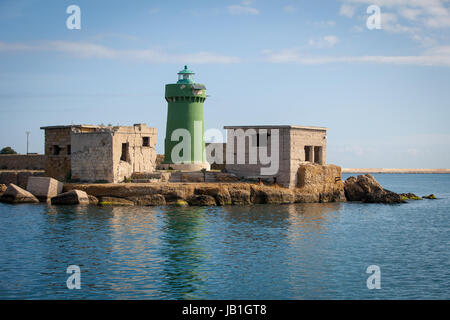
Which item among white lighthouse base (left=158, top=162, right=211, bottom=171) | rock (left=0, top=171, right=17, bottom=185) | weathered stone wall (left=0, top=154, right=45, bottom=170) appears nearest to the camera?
white lighthouse base (left=158, top=162, right=211, bottom=171)

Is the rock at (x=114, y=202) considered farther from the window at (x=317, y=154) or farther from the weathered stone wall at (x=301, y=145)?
the window at (x=317, y=154)

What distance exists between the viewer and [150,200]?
109 feet

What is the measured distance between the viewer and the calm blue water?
15227mm

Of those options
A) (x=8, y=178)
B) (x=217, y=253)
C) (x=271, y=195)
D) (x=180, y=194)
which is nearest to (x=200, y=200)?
(x=180, y=194)

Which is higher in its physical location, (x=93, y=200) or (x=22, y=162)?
(x=22, y=162)

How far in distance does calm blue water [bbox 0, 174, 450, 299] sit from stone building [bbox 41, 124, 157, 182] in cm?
409

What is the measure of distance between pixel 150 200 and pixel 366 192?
15.5 m

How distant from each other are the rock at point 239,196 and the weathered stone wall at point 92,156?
7.03m

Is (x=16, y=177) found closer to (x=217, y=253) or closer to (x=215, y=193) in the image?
(x=215, y=193)

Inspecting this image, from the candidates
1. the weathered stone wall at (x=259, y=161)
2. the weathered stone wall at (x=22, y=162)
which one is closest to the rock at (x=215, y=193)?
the weathered stone wall at (x=259, y=161)

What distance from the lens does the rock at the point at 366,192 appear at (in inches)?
1592

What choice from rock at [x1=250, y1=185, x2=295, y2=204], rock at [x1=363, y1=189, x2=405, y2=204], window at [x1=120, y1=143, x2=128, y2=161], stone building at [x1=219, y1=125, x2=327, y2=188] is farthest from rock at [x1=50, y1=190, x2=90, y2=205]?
rock at [x1=363, y1=189, x2=405, y2=204]

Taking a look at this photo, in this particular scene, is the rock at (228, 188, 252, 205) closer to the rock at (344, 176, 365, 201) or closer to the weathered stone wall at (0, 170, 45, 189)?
Result: the rock at (344, 176, 365, 201)
